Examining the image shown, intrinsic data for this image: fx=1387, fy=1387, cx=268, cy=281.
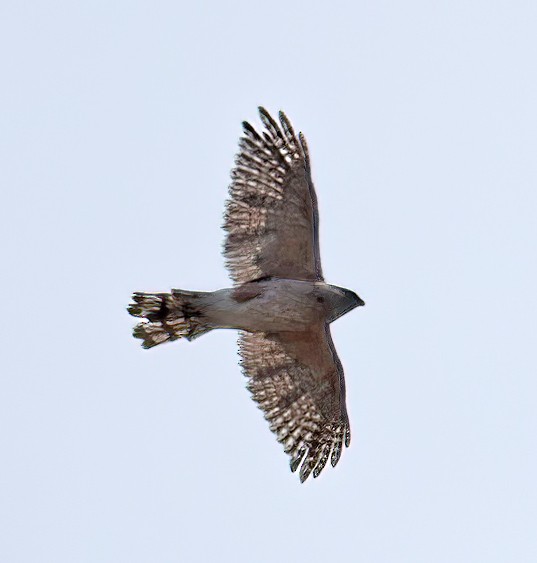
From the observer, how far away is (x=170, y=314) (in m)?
16.3

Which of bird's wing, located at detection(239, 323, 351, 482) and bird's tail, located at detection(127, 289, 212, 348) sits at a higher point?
bird's tail, located at detection(127, 289, 212, 348)

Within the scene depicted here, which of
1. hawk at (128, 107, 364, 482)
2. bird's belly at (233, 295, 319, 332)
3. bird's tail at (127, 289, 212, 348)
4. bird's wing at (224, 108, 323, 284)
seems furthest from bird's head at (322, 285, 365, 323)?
bird's tail at (127, 289, 212, 348)

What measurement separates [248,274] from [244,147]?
1.51 meters

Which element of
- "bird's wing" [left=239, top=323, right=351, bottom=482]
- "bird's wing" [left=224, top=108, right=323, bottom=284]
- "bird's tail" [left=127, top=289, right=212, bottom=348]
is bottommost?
"bird's wing" [left=239, top=323, right=351, bottom=482]

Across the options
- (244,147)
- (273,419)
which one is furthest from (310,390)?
(244,147)

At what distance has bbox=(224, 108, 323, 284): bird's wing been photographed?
16281 mm

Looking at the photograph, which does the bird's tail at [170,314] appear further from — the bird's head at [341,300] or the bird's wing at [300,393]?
the bird's head at [341,300]

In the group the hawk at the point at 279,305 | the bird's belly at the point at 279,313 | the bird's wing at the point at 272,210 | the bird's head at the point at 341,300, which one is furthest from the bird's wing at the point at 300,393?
the bird's wing at the point at 272,210

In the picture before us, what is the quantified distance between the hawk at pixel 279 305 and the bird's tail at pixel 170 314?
0.04 ft

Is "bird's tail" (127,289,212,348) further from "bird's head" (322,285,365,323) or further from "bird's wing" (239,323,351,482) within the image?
"bird's head" (322,285,365,323)

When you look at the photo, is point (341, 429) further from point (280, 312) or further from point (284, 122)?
point (284, 122)

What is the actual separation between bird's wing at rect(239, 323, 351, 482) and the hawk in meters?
0.01

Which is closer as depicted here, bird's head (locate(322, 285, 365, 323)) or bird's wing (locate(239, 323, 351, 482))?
bird's head (locate(322, 285, 365, 323))

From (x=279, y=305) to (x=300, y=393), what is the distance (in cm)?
131
